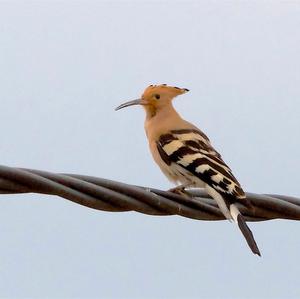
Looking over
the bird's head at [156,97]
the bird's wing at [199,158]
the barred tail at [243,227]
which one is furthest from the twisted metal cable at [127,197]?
the bird's head at [156,97]

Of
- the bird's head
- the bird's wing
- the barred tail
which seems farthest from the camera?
the bird's head

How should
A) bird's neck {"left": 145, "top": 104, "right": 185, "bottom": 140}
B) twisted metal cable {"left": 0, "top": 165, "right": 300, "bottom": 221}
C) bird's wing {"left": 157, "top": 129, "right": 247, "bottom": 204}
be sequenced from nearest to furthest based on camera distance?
twisted metal cable {"left": 0, "top": 165, "right": 300, "bottom": 221} → bird's wing {"left": 157, "top": 129, "right": 247, "bottom": 204} → bird's neck {"left": 145, "top": 104, "right": 185, "bottom": 140}

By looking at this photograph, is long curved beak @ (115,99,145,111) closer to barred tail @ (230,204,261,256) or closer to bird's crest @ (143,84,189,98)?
bird's crest @ (143,84,189,98)

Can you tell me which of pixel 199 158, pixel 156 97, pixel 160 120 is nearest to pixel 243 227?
pixel 199 158

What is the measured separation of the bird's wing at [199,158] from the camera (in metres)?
5.41

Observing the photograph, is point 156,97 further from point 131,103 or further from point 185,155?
point 185,155


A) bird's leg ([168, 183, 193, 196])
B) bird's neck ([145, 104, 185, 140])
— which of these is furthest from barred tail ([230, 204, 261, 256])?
bird's neck ([145, 104, 185, 140])

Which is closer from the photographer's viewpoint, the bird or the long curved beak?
the bird

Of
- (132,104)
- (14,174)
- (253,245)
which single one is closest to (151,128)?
(132,104)

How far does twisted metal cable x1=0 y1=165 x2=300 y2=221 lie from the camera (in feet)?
12.4

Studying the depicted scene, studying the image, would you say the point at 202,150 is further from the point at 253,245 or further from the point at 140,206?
the point at 140,206

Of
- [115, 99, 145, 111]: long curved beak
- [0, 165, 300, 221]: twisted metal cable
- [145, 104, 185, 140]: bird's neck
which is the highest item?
[115, 99, 145, 111]: long curved beak

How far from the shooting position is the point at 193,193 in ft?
16.1

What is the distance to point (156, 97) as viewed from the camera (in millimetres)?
7445
